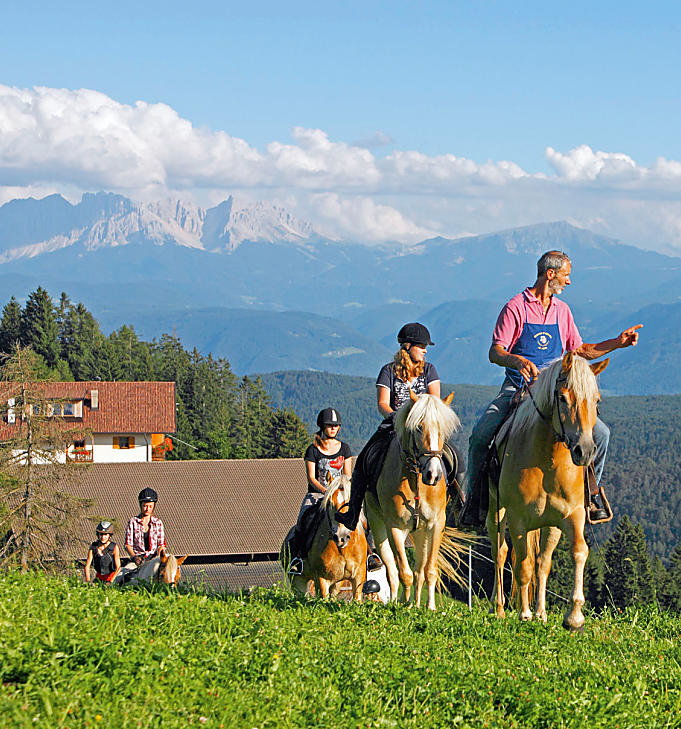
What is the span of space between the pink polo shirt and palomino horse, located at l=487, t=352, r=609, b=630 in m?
0.79

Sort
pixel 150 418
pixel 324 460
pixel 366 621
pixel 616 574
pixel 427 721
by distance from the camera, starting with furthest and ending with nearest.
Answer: pixel 150 418 < pixel 616 574 < pixel 324 460 < pixel 366 621 < pixel 427 721

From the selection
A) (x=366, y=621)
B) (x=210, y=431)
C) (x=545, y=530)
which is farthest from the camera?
(x=210, y=431)

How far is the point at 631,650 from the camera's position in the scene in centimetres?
816

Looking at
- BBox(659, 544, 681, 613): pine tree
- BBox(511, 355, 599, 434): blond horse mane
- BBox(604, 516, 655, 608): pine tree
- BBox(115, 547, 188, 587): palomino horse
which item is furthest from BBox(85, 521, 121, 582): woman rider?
BBox(659, 544, 681, 613): pine tree

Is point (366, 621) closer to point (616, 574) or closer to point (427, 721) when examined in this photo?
point (427, 721)

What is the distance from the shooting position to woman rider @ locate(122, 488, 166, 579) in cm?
1203

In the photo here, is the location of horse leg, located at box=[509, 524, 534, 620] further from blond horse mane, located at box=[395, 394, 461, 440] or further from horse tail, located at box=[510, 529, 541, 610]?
blond horse mane, located at box=[395, 394, 461, 440]

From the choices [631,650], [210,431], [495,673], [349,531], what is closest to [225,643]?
[495,673]

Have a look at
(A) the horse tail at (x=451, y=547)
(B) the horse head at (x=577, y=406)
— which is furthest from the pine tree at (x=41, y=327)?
(B) the horse head at (x=577, y=406)

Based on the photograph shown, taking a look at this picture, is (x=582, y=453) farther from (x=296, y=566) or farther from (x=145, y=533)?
(x=145, y=533)

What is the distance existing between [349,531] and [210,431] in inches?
3734

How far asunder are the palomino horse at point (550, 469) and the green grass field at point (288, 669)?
113 centimetres

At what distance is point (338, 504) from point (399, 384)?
6.12 feet

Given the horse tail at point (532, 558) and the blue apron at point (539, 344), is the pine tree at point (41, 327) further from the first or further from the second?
the blue apron at point (539, 344)
